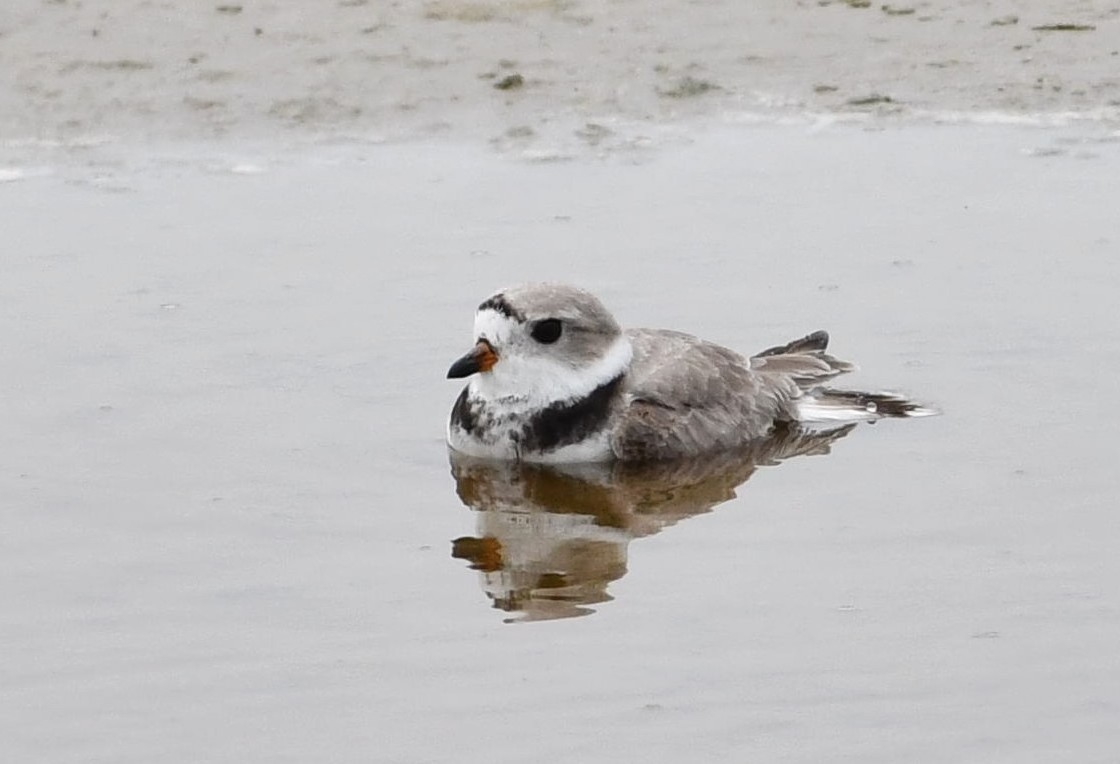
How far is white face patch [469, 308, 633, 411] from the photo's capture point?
928 centimetres

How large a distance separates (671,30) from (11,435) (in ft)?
20.9

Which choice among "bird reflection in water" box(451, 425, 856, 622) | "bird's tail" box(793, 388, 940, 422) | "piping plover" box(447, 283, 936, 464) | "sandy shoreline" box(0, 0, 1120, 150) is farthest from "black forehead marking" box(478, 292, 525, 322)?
"sandy shoreline" box(0, 0, 1120, 150)

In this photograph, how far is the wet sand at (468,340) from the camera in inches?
268

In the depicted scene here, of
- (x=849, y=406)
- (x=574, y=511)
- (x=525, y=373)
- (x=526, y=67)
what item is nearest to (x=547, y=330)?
(x=525, y=373)

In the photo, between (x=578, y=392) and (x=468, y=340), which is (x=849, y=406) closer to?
(x=578, y=392)

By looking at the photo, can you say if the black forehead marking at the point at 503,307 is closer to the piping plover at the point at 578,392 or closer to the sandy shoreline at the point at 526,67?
the piping plover at the point at 578,392

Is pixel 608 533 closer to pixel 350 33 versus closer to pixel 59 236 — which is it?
pixel 59 236

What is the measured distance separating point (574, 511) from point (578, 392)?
29.8 inches

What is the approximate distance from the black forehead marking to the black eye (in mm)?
105

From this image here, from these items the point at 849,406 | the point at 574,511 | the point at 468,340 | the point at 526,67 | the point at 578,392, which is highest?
the point at 526,67

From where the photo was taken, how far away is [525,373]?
9328 millimetres

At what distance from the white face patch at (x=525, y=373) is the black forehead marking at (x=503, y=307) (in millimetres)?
26

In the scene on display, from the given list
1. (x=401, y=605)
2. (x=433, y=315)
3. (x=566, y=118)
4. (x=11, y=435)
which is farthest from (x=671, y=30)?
(x=401, y=605)

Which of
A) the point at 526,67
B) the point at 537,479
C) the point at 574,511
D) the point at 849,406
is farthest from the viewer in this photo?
the point at 526,67
